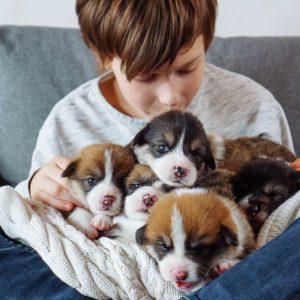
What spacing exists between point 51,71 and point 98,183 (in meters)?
0.88

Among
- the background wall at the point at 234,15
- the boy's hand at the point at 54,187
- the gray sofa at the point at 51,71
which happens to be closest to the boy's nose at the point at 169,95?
the boy's hand at the point at 54,187

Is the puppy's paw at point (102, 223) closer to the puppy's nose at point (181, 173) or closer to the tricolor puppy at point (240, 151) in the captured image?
the puppy's nose at point (181, 173)

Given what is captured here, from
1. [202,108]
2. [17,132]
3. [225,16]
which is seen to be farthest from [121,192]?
[225,16]

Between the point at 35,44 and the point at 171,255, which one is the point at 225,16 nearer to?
the point at 35,44

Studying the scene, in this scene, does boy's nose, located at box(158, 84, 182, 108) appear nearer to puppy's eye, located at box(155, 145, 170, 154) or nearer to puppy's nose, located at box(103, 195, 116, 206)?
puppy's eye, located at box(155, 145, 170, 154)

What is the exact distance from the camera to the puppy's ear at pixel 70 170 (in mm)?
1271

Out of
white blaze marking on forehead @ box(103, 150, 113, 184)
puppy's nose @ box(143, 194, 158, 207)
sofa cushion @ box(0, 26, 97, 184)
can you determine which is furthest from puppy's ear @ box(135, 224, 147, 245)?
sofa cushion @ box(0, 26, 97, 184)

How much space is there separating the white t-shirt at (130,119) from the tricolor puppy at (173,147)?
1.43 ft

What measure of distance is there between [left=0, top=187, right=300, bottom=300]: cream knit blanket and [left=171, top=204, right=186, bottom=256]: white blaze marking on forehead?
0.24ft

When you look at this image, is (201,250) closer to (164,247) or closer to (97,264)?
(164,247)

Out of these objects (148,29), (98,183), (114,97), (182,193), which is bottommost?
(114,97)

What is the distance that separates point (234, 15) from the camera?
91.3 inches

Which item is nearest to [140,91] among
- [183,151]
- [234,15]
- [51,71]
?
[183,151]

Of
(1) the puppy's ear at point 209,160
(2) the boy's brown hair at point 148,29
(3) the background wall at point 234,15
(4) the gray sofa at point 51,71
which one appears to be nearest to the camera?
(1) the puppy's ear at point 209,160
